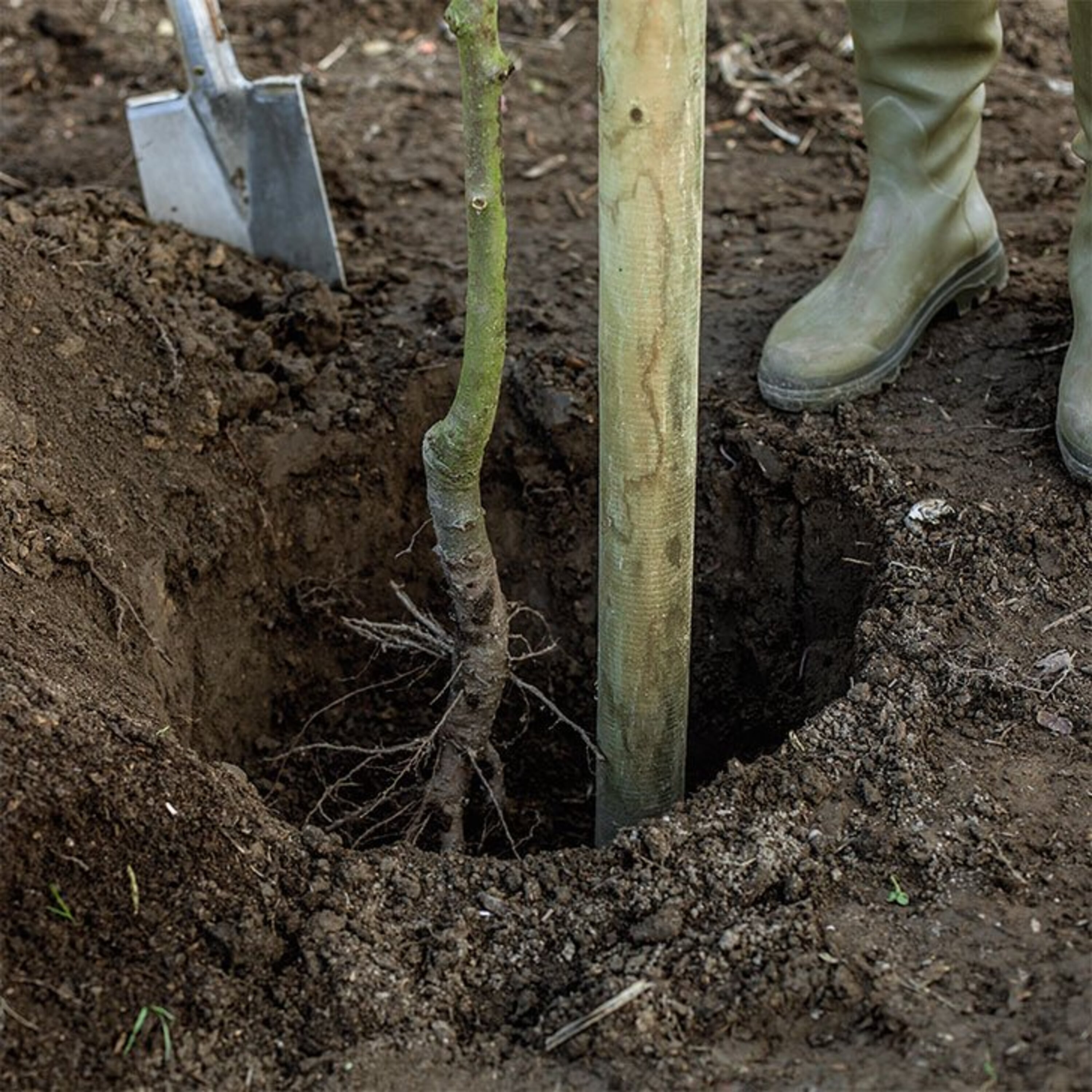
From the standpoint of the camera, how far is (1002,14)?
4504mm

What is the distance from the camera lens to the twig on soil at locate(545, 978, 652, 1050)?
1841 mm

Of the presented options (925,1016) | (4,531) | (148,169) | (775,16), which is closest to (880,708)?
(925,1016)

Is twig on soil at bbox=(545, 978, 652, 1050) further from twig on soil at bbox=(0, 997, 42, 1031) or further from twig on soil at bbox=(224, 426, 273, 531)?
twig on soil at bbox=(224, 426, 273, 531)

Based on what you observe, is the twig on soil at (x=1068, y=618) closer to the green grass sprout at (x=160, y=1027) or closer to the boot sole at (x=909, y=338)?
the boot sole at (x=909, y=338)

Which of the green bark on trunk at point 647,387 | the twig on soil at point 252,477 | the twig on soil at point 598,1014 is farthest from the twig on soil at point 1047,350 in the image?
the twig on soil at point 598,1014

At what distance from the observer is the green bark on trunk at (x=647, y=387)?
184 cm

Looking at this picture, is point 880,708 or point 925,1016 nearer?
point 925,1016

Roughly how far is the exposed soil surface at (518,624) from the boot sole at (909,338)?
4 centimetres

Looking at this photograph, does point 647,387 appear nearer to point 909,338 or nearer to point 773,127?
point 909,338

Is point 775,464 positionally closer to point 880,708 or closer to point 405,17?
point 880,708

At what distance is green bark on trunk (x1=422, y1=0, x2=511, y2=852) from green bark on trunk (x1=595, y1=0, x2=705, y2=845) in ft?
0.47

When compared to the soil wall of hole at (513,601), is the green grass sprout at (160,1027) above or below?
above

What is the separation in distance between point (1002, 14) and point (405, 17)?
1831 millimetres

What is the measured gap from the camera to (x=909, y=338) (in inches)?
119
